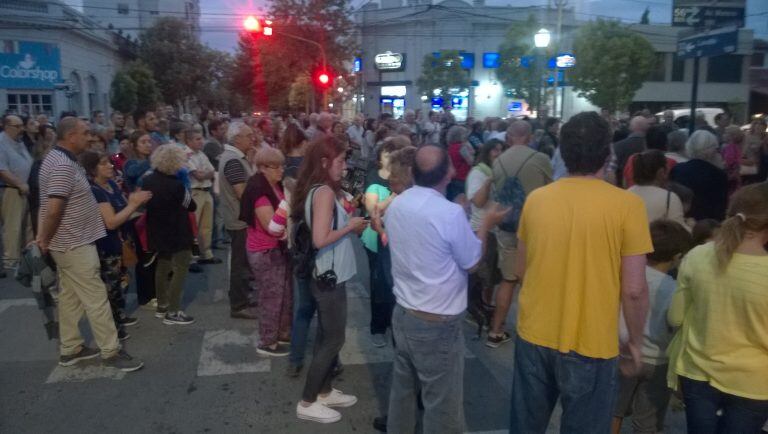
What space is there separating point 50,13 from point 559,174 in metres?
28.1

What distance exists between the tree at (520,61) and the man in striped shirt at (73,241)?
37766mm

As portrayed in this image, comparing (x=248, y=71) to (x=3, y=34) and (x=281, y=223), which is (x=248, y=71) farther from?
(x=281, y=223)

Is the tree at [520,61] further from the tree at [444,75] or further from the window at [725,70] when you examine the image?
the window at [725,70]

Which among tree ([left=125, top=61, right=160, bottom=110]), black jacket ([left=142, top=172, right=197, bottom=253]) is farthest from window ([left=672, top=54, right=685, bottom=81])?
black jacket ([left=142, top=172, right=197, bottom=253])

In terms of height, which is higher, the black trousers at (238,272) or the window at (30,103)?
the window at (30,103)

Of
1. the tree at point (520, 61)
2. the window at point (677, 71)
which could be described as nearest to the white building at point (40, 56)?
the tree at point (520, 61)

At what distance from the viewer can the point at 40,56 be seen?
26.8 meters

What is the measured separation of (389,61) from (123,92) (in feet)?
81.0

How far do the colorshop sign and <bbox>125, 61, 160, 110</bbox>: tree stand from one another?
441 cm

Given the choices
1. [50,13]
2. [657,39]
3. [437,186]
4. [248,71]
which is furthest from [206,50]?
[437,186]

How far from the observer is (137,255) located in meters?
6.32

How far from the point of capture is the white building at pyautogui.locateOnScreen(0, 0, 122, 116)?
2555 cm

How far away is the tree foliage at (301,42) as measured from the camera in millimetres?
41719

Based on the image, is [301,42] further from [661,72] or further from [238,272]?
[238,272]
